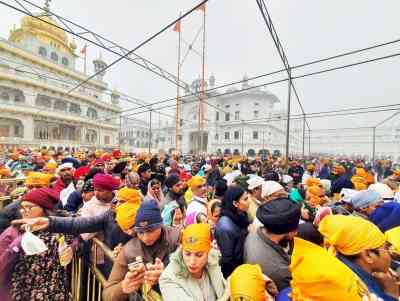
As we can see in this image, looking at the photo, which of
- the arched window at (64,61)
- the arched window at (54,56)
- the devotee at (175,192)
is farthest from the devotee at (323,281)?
the arched window at (64,61)

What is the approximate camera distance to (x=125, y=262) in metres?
1.78

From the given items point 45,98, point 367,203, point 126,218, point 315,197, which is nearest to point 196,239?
point 126,218

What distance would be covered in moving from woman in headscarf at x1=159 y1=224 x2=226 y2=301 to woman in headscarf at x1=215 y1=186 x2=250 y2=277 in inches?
17.3

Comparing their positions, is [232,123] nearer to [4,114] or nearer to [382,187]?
[4,114]

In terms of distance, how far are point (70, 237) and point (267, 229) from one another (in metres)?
2.11

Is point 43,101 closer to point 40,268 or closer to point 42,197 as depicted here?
point 42,197

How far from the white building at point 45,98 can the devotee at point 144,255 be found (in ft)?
70.2

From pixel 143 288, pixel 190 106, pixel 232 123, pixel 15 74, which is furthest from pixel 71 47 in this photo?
pixel 143 288

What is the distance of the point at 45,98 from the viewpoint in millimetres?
32344

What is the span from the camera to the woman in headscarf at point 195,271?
1547mm

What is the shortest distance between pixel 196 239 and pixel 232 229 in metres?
0.71

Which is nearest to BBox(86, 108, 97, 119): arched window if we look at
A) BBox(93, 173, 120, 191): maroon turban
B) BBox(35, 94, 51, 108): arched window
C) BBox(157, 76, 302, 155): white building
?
BBox(35, 94, 51, 108): arched window

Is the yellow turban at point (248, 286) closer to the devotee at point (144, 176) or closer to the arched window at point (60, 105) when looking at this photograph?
the devotee at point (144, 176)

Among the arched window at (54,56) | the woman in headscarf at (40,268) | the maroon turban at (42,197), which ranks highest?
the arched window at (54,56)
